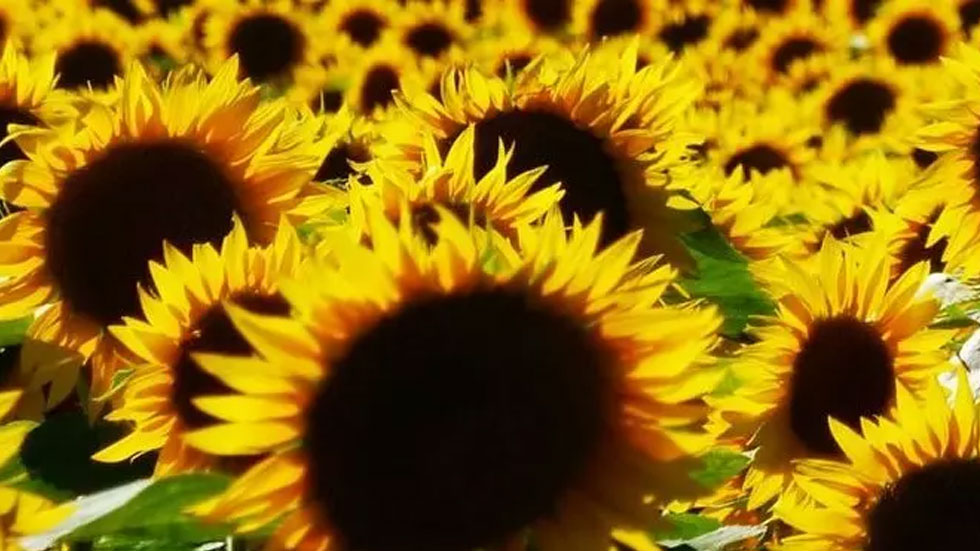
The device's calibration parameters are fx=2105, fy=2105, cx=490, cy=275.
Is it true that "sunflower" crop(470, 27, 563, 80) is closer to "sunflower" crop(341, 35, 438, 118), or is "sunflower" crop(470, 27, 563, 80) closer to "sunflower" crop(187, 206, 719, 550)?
"sunflower" crop(341, 35, 438, 118)

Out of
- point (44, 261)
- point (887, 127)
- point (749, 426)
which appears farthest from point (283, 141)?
point (887, 127)

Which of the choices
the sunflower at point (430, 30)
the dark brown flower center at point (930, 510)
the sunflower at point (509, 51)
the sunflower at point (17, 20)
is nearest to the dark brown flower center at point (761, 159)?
the sunflower at point (509, 51)

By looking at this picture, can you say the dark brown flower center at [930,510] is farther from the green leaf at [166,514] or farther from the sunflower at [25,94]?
the sunflower at [25,94]

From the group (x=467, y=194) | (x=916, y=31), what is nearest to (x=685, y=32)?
(x=916, y=31)

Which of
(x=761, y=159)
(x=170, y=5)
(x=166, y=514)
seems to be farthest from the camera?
(x=170, y=5)

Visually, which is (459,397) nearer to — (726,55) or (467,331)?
(467,331)

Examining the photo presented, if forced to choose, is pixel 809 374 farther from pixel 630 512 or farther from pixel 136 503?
pixel 136 503

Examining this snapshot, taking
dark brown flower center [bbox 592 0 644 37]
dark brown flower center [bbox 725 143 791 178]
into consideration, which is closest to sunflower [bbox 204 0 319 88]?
dark brown flower center [bbox 592 0 644 37]
